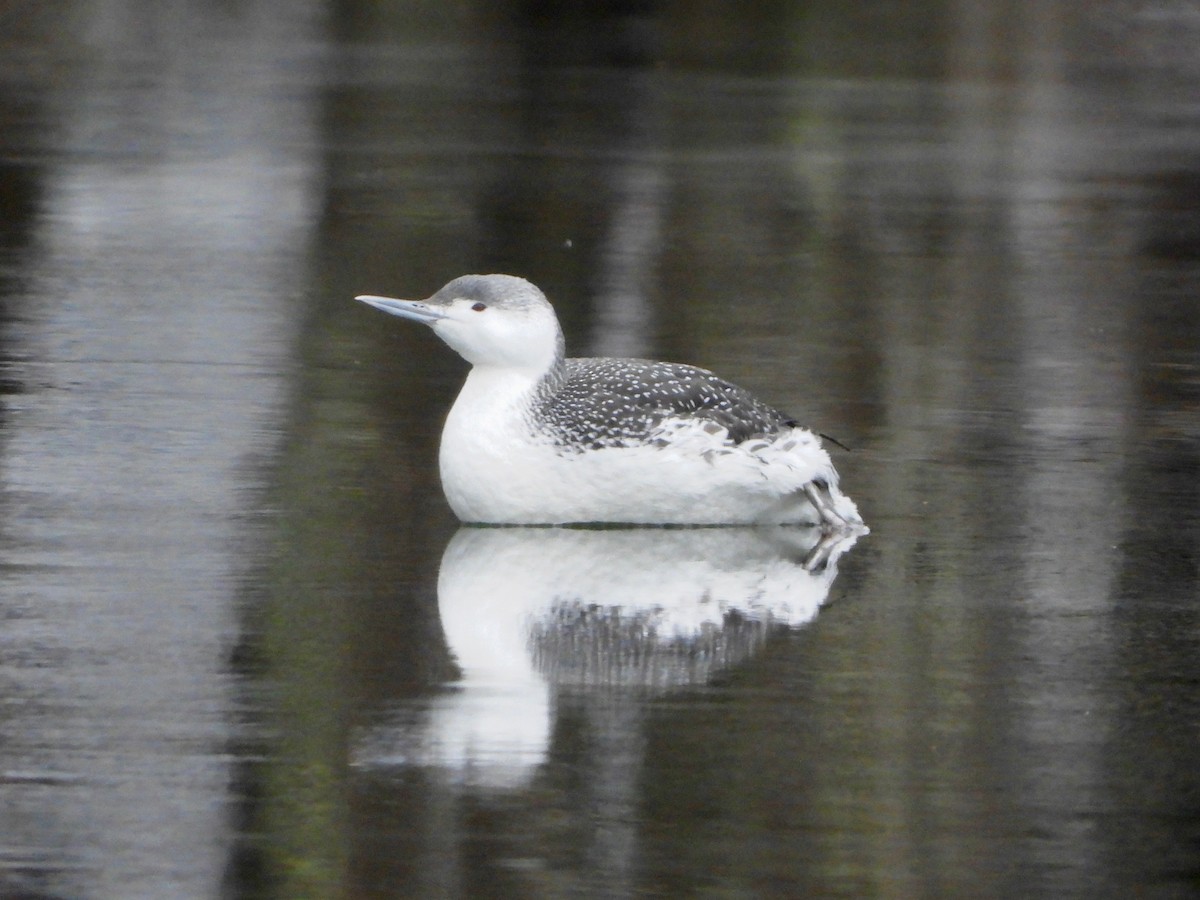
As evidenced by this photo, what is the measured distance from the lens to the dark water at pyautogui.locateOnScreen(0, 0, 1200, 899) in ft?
17.6

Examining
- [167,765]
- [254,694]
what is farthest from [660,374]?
[167,765]

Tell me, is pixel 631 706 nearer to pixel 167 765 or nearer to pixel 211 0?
pixel 167 765

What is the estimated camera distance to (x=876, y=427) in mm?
9797

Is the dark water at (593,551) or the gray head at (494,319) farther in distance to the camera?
the gray head at (494,319)

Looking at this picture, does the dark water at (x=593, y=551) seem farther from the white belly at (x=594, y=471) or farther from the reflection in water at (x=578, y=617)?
the white belly at (x=594, y=471)

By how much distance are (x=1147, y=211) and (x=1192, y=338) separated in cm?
474

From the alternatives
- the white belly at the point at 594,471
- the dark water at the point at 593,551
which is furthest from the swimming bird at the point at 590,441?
the dark water at the point at 593,551

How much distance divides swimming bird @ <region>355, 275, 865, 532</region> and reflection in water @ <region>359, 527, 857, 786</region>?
103 mm

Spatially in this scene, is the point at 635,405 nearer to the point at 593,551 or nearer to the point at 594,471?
the point at 594,471

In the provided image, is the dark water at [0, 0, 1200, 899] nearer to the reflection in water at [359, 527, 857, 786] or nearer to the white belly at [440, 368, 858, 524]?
the reflection in water at [359, 527, 857, 786]

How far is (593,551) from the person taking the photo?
7.79m

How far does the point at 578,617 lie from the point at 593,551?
2.63 ft

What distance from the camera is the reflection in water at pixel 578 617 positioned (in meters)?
5.95

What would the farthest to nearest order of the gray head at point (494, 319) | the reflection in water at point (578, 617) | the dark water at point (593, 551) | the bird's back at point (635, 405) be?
the gray head at point (494, 319)
the bird's back at point (635, 405)
the reflection in water at point (578, 617)
the dark water at point (593, 551)
